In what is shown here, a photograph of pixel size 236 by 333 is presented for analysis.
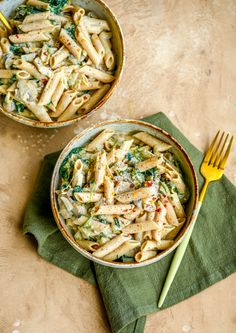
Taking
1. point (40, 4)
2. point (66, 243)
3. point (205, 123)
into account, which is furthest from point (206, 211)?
point (40, 4)

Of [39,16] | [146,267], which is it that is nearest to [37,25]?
[39,16]

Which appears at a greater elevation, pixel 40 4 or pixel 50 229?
pixel 40 4

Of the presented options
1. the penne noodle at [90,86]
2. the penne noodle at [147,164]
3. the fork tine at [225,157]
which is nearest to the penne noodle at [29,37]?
the penne noodle at [90,86]

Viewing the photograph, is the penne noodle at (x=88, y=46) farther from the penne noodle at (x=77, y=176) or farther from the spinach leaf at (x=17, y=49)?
the penne noodle at (x=77, y=176)

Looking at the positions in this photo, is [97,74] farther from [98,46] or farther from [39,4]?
[39,4]

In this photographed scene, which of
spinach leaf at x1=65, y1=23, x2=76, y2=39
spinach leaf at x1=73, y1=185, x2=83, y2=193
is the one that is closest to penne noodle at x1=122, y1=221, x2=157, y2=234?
spinach leaf at x1=73, y1=185, x2=83, y2=193

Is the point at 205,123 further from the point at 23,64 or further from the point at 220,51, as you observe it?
the point at 23,64

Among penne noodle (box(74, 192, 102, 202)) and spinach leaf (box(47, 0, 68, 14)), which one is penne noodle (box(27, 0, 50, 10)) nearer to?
spinach leaf (box(47, 0, 68, 14))
